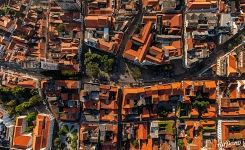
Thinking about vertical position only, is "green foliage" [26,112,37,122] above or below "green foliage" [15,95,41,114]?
below

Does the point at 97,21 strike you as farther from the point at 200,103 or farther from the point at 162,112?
the point at 200,103

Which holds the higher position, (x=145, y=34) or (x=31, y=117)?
(x=145, y=34)

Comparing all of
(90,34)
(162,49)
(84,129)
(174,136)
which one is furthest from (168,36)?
(84,129)

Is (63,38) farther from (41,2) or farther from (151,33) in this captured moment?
(151,33)

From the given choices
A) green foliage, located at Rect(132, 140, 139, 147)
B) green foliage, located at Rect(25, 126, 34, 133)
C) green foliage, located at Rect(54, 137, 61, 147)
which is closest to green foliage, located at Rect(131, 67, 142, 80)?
green foliage, located at Rect(132, 140, 139, 147)

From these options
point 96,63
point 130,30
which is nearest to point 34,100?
point 96,63

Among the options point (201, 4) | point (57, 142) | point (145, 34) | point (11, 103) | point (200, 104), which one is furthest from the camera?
point (11, 103)

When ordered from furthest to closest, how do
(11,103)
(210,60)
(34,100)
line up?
(11,103)
(34,100)
(210,60)

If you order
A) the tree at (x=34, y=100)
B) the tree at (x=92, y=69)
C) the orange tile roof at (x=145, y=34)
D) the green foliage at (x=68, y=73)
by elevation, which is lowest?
the tree at (x=34, y=100)

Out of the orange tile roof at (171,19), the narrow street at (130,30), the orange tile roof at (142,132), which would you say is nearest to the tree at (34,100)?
the narrow street at (130,30)

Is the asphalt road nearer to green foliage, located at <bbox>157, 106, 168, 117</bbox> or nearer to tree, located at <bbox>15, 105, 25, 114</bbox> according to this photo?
green foliage, located at <bbox>157, 106, 168, 117</bbox>

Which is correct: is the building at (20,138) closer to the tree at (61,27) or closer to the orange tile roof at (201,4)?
the tree at (61,27)
